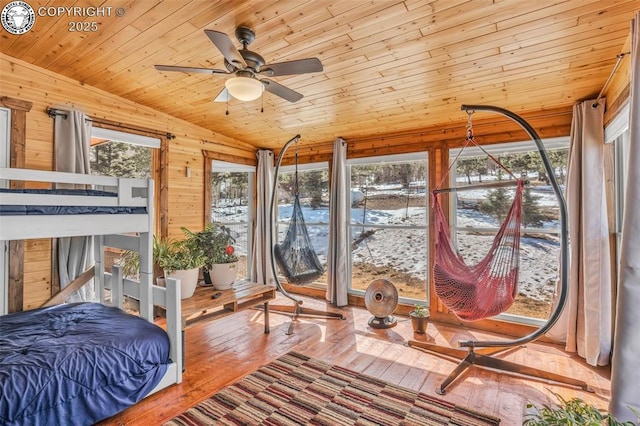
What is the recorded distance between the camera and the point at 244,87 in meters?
1.91

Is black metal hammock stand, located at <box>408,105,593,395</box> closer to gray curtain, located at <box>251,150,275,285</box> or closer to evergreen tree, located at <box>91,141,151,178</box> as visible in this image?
gray curtain, located at <box>251,150,275,285</box>

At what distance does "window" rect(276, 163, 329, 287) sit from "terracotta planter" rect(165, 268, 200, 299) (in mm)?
2109

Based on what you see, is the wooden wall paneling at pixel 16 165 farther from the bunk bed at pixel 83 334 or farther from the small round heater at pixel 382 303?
the small round heater at pixel 382 303

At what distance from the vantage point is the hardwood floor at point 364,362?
7.04 feet

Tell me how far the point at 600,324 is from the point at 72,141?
494 cm

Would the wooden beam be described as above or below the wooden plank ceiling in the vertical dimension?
below

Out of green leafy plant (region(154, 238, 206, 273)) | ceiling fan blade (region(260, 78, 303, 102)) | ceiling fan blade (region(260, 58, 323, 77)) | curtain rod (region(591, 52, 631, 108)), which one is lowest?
green leafy plant (region(154, 238, 206, 273))

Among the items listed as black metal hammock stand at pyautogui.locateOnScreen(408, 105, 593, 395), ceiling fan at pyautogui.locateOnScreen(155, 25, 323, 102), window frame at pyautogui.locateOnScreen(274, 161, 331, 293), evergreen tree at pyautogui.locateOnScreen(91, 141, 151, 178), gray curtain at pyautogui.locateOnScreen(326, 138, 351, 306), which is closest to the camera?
ceiling fan at pyautogui.locateOnScreen(155, 25, 323, 102)

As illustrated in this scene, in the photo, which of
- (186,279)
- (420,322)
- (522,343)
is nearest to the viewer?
(522,343)

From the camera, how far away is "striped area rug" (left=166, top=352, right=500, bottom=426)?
195 cm

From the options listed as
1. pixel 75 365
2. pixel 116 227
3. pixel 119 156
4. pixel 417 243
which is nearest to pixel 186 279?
pixel 116 227

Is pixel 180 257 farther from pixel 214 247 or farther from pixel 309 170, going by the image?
pixel 309 170

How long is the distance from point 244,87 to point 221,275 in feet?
5.75

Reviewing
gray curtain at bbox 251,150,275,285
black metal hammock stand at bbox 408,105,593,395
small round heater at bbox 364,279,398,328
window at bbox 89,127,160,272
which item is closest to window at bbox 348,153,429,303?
small round heater at bbox 364,279,398,328
